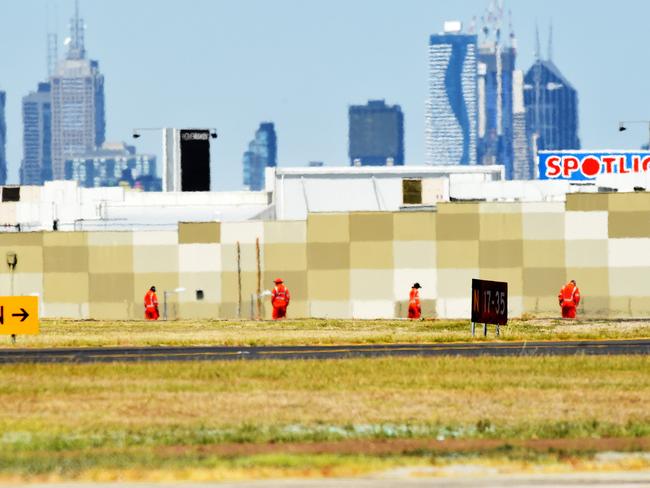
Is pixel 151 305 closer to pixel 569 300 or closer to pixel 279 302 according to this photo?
pixel 279 302

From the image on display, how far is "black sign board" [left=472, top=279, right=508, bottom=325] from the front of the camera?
159 feet

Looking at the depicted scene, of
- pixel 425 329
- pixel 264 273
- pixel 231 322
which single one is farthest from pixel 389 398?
pixel 264 273

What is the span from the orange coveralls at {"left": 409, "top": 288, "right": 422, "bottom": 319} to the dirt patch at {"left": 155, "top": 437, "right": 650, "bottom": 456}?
44.5m

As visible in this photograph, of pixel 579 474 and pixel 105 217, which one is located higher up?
pixel 105 217

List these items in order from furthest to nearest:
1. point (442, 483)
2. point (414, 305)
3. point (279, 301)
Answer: point (414, 305), point (279, 301), point (442, 483)

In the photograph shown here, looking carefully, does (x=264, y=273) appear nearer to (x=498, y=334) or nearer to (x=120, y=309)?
(x=120, y=309)

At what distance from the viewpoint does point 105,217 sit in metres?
113

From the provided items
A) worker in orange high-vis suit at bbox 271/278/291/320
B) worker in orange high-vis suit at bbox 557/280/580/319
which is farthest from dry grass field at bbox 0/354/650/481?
worker in orange high-vis suit at bbox 557/280/580/319

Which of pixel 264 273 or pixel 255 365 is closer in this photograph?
pixel 255 365

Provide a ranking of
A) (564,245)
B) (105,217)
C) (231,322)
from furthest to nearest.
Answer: (105,217), (564,245), (231,322)

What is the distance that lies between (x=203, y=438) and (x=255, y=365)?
12.3 metres

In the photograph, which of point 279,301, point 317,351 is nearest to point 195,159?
point 279,301

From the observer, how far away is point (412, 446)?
1001 inches

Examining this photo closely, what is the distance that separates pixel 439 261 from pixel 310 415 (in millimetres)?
48534
